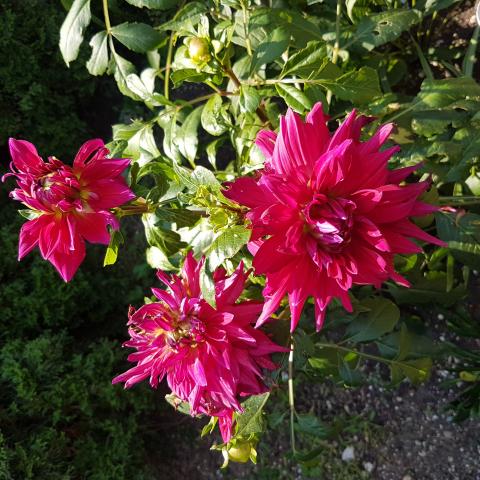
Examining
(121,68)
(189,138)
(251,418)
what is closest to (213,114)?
(189,138)

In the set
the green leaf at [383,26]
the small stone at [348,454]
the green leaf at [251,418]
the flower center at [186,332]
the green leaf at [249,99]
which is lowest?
the small stone at [348,454]

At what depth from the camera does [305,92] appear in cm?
104

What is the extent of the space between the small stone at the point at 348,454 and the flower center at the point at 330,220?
1.28 m

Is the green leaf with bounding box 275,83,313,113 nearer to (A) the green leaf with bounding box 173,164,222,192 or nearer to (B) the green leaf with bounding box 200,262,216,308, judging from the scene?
(A) the green leaf with bounding box 173,164,222,192

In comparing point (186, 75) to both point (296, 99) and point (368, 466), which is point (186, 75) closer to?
point (296, 99)

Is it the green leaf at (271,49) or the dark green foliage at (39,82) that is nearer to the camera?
the green leaf at (271,49)

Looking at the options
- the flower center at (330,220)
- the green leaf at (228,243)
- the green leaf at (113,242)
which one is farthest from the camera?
the green leaf at (113,242)

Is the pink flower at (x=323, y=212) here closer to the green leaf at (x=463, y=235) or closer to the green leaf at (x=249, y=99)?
the green leaf at (x=249, y=99)

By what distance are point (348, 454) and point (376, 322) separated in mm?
730

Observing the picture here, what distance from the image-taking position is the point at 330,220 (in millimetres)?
660

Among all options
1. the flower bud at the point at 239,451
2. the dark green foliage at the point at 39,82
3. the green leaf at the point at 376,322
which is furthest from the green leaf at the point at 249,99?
the dark green foliage at the point at 39,82

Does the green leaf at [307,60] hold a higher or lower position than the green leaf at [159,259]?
higher

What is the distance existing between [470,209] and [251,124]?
589mm

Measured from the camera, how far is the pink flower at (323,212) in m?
0.67
